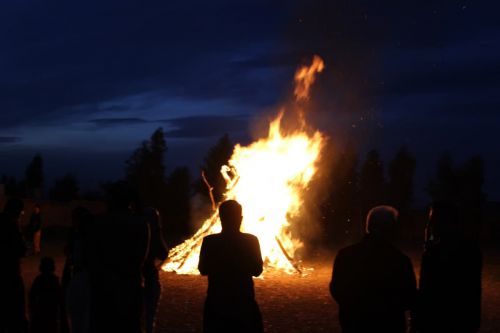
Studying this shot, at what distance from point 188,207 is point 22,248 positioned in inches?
1522

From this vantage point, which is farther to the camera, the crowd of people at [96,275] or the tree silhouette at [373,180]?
the tree silhouette at [373,180]

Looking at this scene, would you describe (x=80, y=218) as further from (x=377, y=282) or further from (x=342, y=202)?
(x=342, y=202)

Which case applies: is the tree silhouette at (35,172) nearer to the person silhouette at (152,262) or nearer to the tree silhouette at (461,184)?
the tree silhouette at (461,184)

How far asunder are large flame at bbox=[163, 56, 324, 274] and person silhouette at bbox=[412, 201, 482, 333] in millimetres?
12405

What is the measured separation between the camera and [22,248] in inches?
277

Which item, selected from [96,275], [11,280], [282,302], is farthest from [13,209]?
[282,302]

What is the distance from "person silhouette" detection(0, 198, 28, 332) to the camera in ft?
22.7

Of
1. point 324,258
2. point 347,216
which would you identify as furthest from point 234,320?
point 347,216

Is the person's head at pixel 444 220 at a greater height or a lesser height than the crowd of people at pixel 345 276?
greater

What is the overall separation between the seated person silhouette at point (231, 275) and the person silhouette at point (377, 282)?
0.76m

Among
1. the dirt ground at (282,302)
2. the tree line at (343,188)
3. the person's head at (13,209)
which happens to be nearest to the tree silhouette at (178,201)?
the tree line at (343,188)

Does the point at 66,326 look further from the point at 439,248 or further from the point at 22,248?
the point at 439,248

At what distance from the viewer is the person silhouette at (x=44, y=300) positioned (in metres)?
6.98

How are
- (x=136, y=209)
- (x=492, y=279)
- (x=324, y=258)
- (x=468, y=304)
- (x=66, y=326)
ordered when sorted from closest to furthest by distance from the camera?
(x=468, y=304)
(x=136, y=209)
(x=66, y=326)
(x=492, y=279)
(x=324, y=258)
